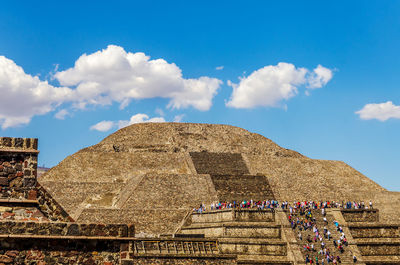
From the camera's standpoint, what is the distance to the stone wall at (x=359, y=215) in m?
33.9

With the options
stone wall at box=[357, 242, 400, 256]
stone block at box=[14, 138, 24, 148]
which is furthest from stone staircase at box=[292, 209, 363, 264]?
stone block at box=[14, 138, 24, 148]

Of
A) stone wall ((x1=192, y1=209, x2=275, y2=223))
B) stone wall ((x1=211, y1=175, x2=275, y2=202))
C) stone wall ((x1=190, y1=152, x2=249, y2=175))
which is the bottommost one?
stone wall ((x1=192, y1=209, x2=275, y2=223))

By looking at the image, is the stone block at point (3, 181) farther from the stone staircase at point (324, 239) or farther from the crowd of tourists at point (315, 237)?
the crowd of tourists at point (315, 237)

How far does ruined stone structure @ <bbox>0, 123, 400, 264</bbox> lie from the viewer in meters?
10.4

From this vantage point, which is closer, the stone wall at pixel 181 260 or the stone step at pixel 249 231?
the stone wall at pixel 181 260

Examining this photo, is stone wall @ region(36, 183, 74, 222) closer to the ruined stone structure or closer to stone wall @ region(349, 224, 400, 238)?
the ruined stone structure

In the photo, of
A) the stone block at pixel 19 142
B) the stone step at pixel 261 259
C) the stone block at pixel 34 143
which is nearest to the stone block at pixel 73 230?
the stone block at pixel 34 143

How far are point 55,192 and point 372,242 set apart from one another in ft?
86.5

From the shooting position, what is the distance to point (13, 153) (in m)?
11.6

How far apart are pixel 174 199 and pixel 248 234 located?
13.4 metres

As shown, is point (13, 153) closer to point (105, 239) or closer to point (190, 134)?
point (105, 239)

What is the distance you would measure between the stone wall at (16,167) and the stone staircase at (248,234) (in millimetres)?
18251

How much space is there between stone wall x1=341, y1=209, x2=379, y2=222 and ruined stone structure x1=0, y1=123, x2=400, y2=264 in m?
0.07

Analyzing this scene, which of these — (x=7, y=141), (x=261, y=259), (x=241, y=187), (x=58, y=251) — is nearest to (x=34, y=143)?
(x=7, y=141)
